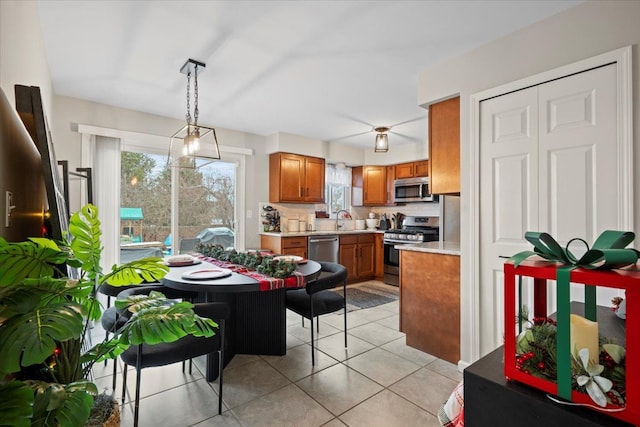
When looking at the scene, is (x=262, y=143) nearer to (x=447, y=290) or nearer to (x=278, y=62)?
(x=278, y=62)

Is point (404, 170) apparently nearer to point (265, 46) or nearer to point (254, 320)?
point (265, 46)

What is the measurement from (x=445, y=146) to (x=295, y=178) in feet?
9.37

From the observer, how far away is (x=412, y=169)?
5.52m

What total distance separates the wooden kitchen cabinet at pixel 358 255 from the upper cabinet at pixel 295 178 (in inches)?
34.9

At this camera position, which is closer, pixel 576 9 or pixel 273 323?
pixel 576 9

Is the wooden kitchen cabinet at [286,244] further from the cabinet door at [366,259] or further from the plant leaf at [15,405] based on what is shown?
the plant leaf at [15,405]

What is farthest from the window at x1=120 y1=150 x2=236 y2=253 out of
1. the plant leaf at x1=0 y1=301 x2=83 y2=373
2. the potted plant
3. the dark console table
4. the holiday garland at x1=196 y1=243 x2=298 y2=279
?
the dark console table

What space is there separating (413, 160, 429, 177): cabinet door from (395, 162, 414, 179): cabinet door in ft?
0.25

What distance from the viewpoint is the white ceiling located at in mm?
1997

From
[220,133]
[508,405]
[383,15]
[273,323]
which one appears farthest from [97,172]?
[508,405]

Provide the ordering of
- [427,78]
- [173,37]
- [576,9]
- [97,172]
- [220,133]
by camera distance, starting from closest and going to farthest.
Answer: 1. [576,9]
2. [173,37]
3. [427,78]
4. [97,172]
5. [220,133]

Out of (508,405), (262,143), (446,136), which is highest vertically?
(262,143)

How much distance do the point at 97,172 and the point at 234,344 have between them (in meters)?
2.59

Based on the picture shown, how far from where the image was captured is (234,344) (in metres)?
2.63
